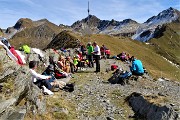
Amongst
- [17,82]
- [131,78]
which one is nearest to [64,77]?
[131,78]

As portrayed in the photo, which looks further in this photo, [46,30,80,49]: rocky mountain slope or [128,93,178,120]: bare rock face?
[46,30,80,49]: rocky mountain slope

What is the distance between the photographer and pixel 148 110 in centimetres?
1873

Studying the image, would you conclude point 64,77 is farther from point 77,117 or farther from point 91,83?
point 77,117

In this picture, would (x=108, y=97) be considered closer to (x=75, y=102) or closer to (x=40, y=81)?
(x=75, y=102)

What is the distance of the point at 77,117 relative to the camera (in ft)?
60.8

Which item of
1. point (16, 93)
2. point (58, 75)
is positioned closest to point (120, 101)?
point (16, 93)

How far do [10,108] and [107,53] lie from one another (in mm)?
41674

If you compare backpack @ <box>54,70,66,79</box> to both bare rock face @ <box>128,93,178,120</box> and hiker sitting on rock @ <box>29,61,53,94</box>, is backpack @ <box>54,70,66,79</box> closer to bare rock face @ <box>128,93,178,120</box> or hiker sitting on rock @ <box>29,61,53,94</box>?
hiker sitting on rock @ <box>29,61,53,94</box>

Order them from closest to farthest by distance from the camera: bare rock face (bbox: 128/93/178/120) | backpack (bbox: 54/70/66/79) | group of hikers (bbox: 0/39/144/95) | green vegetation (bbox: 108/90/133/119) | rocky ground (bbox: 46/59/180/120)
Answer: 1. bare rock face (bbox: 128/93/178/120)
2. rocky ground (bbox: 46/59/180/120)
3. green vegetation (bbox: 108/90/133/119)
4. group of hikers (bbox: 0/39/144/95)
5. backpack (bbox: 54/70/66/79)

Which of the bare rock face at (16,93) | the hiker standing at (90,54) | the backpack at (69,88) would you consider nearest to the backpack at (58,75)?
the backpack at (69,88)

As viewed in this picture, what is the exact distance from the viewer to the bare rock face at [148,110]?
16.7 m

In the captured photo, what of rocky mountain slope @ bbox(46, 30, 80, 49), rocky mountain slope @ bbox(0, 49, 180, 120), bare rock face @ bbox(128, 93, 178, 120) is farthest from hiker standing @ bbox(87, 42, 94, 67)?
rocky mountain slope @ bbox(46, 30, 80, 49)

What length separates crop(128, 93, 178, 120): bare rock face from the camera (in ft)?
54.9

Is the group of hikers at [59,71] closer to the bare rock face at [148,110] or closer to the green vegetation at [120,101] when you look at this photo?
the green vegetation at [120,101]
